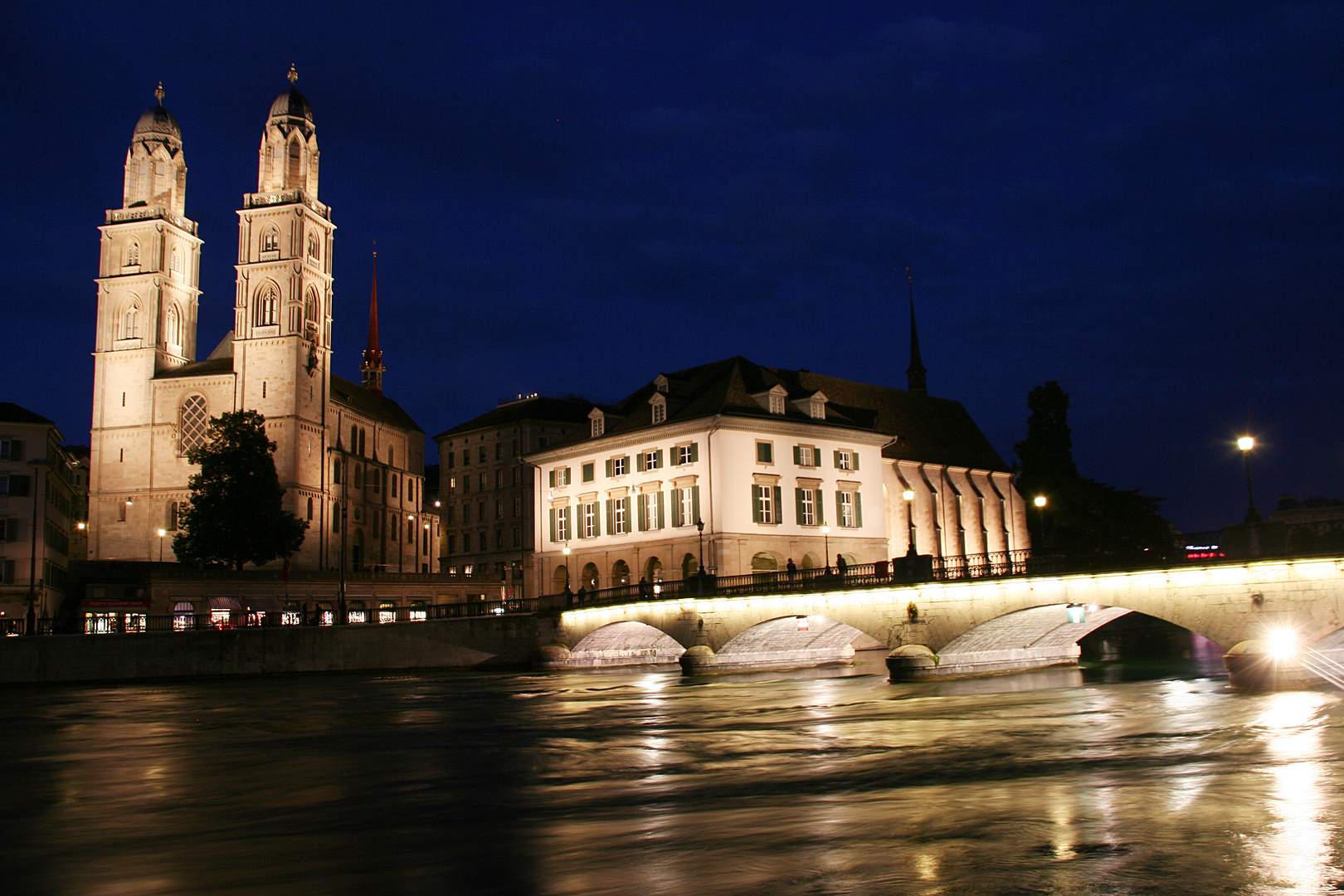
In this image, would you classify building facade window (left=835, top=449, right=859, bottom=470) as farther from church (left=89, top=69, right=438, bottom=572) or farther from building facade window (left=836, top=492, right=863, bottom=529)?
church (left=89, top=69, right=438, bottom=572)

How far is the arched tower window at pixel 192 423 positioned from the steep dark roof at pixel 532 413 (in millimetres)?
25768

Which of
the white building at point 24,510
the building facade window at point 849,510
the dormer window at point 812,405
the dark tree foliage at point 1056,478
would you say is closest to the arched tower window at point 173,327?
the white building at point 24,510

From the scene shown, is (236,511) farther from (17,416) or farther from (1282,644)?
(1282,644)

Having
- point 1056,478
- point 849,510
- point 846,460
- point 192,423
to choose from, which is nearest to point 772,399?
point 846,460

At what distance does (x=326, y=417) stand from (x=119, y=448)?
1536 centimetres

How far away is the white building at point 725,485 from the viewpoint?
60.2 meters

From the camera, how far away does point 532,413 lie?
109 metres

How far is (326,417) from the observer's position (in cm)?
9450

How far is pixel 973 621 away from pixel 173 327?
255 ft

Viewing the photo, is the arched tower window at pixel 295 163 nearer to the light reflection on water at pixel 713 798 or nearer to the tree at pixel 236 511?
the tree at pixel 236 511

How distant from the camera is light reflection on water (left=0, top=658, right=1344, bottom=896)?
1209 cm

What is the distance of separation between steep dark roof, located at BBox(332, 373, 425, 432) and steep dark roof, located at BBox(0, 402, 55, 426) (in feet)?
88.5

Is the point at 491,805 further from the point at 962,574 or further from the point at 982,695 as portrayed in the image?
the point at 962,574

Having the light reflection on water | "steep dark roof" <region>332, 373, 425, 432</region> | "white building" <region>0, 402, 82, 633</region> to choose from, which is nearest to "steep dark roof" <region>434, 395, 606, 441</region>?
"steep dark roof" <region>332, 373, 425, 432</region>
